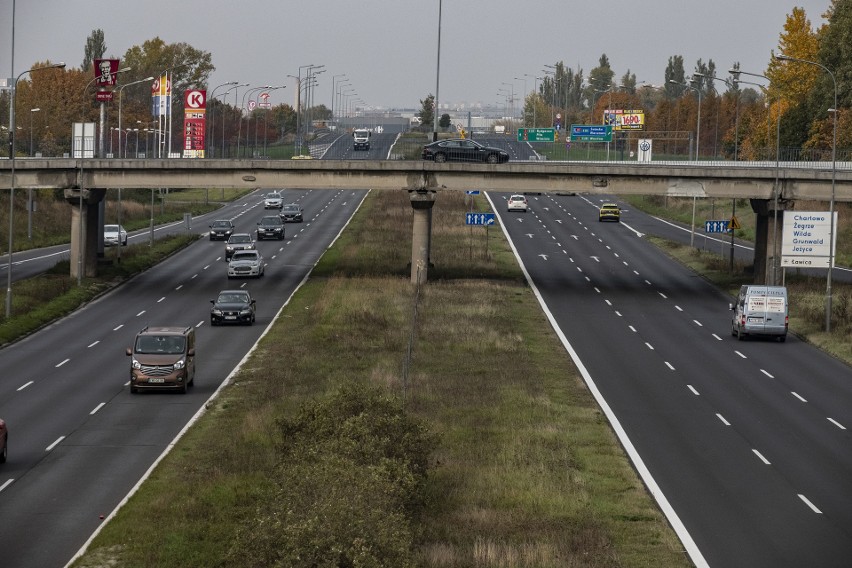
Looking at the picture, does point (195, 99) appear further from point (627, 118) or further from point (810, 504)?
point (810, 504)

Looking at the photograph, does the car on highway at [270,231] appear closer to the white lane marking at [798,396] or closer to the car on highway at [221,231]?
the car on highway at [221,231]

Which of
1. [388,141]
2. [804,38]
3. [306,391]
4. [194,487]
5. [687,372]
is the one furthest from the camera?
[388,141]

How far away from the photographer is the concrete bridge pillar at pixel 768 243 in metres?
71.6

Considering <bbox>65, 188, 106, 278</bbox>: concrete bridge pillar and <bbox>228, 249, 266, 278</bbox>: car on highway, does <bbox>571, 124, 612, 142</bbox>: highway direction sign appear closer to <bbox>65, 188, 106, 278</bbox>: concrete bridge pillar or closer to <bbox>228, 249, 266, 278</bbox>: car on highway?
<bbox>228, 249, 266, 278</bbox>: car on highway

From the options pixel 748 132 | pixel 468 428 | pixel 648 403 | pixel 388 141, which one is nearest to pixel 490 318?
pixel 648 403

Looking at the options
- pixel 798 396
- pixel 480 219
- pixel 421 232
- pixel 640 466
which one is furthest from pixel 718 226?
pixel 640 466

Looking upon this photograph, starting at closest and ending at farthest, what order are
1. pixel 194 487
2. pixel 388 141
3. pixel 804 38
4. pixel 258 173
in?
pixel 194 487, pixel 258 173, pixel 804 38, pixel 388 141

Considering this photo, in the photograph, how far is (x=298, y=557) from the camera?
1948 cm

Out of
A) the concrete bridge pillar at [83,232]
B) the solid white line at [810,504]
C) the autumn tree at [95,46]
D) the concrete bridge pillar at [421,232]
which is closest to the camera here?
the solid white line at [810,504]

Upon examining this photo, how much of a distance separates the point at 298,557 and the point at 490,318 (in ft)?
148

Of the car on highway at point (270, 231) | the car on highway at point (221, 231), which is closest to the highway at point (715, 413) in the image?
the car on highway at point (270, 231)

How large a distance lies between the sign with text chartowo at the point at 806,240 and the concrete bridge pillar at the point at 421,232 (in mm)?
20575

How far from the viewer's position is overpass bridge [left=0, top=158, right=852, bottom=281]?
75.9m

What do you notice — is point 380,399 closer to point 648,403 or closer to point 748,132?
point 648,403
